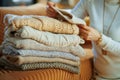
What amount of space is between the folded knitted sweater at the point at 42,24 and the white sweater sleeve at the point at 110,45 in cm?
17

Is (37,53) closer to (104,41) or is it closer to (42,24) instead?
(42,24)

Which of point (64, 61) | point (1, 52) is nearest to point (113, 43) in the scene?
point (64, 61)

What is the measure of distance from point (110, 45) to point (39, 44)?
1.22ft

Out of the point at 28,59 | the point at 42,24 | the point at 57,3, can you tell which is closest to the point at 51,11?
Result: the point at 42,24

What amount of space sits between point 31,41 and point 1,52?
21cm

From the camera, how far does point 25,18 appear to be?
891 mm

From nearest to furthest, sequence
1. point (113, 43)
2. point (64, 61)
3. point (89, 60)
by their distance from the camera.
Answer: point (64, 61)
point (113, 43)
point (89, 60)

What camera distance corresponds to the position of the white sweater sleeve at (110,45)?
1067mm

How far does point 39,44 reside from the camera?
89 centimetres

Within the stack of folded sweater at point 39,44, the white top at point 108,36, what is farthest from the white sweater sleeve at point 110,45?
the stack of folded sweater at point 39,44

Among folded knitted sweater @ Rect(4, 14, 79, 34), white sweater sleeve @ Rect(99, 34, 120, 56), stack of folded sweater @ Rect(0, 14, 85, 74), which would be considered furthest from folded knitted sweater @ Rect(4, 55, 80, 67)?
white sweater sleeve @ Rect(99, 34, 120, 56)

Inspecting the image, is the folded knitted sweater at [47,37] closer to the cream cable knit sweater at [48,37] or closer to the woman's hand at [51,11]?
the cream cable knit sweater at [48,37]

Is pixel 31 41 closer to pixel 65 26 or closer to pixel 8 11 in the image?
pixel 65 26

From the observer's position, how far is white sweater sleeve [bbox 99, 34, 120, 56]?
107 centimetres
